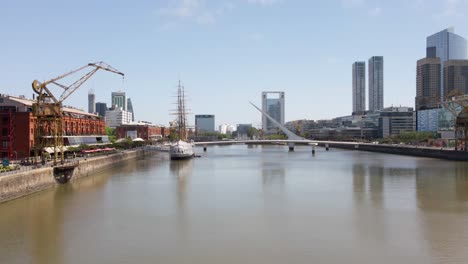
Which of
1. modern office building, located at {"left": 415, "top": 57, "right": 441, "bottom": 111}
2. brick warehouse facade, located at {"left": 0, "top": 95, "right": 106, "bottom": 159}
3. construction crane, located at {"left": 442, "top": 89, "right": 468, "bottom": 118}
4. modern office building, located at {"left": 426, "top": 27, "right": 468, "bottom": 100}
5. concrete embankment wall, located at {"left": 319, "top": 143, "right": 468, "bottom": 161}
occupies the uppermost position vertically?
modern office building, located at {"left": 426, "top": 27, "right": 468, "bottom": 100}

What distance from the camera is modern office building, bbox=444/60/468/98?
148 meters

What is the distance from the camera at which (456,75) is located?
149 metres

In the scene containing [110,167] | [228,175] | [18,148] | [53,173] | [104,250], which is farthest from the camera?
[110,167]

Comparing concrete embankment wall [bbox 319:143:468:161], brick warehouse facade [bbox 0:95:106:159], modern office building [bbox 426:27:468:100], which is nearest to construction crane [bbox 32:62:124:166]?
brick warehouse facade [bbox 0:95:106:159]

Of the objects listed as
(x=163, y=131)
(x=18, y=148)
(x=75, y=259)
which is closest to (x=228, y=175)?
(x=18, y=148)

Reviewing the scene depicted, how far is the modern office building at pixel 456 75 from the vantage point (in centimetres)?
14775

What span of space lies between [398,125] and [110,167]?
93.4 metres

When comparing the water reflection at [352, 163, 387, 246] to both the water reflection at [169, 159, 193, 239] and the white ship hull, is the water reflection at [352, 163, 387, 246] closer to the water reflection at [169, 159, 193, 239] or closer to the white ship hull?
the water reflection at [169, 159, 193, 239]

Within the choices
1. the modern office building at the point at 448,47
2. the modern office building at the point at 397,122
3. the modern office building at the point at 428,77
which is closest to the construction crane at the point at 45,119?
the modern office building at the point at 397,122

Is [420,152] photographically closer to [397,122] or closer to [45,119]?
[45,119]

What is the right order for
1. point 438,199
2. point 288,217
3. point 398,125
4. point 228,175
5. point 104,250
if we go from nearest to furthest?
point 104,250 < point 288,217 < point 438,199 < point 228,175 < point 398,125

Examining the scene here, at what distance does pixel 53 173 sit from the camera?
2655cm

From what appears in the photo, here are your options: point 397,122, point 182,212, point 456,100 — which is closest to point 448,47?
point 397,122

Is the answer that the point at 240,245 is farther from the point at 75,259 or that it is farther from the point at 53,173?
the point at 53,173
